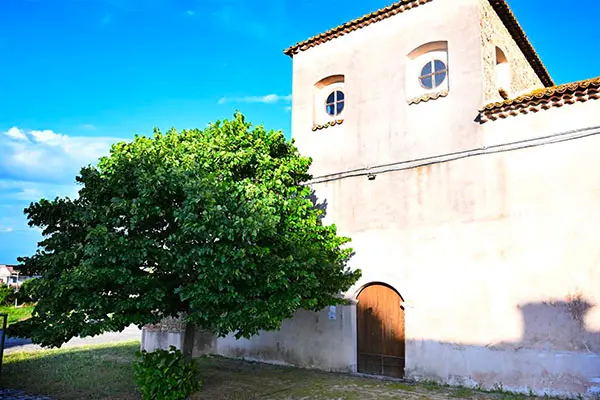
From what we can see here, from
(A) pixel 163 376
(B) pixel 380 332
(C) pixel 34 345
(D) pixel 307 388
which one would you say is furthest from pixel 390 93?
(C) pixel 34 345

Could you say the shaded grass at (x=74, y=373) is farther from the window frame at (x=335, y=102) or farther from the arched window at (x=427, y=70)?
the arched window at (x=427, y=70)

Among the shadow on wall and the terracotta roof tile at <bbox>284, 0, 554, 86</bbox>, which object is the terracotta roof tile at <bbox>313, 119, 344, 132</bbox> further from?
the shadow on wall

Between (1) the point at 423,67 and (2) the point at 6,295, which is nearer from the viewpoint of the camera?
(1) the point at 423,67

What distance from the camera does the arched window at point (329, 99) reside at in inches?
498

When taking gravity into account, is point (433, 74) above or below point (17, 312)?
above

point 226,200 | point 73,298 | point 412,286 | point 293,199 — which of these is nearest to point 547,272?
point 412,286

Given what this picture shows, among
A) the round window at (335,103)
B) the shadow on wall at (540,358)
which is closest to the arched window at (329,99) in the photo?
the round window at (335,103)

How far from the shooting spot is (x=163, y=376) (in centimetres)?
834

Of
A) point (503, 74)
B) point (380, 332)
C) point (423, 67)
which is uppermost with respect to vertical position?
point (503, 74)

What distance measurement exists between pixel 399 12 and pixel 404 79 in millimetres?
1800

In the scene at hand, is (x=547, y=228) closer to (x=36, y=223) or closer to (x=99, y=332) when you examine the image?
(x=99, y=332)

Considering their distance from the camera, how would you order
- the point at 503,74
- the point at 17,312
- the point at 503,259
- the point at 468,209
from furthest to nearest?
the point at 17,312, the point at 503,74, the point at 468,209, the point at 503,259

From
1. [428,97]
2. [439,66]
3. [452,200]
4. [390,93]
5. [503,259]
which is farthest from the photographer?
[390,93]

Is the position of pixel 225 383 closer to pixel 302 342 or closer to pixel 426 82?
pixel 302 342
